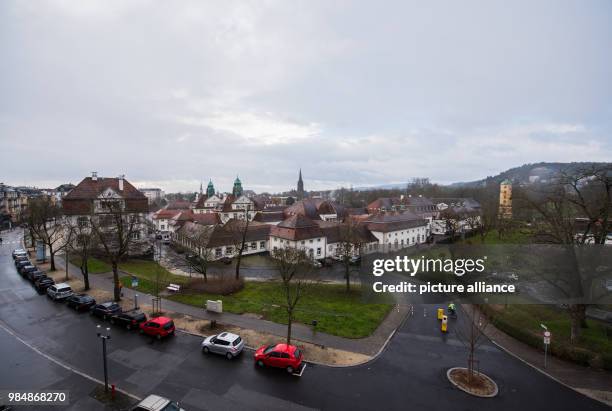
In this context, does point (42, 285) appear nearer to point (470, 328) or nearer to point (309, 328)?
point (309, 328)

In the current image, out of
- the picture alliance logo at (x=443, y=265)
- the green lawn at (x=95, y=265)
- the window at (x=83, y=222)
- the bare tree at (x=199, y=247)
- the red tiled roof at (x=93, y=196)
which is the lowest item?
the green lawn at (x=95, y=265)

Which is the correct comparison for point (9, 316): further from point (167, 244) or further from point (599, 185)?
point (599, 185)

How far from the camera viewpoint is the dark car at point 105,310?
2067 cm

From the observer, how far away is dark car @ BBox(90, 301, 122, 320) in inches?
814

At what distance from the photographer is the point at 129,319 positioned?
19.5m

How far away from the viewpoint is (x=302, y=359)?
15641 mm

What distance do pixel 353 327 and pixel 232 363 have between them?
26.9ft

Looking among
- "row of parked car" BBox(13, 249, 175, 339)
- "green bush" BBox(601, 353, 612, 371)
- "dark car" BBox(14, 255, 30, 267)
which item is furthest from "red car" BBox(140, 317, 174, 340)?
"dark car" BBox(14, 255, 30, 267)

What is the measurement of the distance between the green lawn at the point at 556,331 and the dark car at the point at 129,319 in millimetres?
24162

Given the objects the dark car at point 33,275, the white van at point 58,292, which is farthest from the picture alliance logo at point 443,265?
the dark car at point 33,275

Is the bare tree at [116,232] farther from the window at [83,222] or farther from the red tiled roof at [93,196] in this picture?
the red tiled roof at [93,196]

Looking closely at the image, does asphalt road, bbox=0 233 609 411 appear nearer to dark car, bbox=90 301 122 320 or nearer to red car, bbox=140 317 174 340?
→ red car, bbox=140 317 174 340

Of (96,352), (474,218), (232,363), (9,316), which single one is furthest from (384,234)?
(9,316)

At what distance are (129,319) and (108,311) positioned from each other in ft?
8.50
